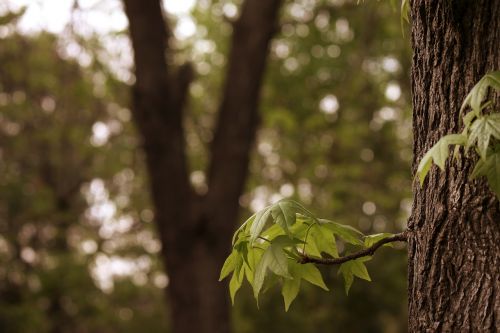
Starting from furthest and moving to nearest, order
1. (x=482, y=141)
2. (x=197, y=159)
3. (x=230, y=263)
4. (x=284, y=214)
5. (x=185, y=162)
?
(x=197, y=159) → (x=185, y=162) → (x=230, y=263) → (x=284, y=214) → (x=482, y=141)

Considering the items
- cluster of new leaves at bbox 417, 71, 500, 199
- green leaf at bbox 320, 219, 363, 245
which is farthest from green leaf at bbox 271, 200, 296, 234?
cluster of new leaves at bbox 417, 71, 500, 199

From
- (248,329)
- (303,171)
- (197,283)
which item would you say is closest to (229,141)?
(197,283)

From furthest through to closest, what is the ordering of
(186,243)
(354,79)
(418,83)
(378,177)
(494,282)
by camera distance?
(378,177)
(354,79)
(186,243)
(418,83)
(494,282)

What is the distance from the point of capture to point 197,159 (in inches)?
446

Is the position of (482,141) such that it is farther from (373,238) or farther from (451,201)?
(373,238)

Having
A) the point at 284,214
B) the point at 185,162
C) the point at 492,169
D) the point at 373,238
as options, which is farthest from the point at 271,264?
the point at 185,162

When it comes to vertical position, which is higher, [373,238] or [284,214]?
[284,214]

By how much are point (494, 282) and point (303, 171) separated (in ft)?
30.1

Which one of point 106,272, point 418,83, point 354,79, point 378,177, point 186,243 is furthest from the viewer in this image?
point 106,272

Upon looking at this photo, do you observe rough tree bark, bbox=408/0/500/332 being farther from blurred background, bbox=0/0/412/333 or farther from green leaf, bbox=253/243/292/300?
blurred background, bbox=0/0/412/333

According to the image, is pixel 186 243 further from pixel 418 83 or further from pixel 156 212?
pixel 418 83

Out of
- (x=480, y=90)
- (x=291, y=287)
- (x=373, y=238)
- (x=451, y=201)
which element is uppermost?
(x=480, y=90)

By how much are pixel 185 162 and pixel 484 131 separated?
440 centimetres

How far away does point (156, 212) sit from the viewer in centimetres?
576
